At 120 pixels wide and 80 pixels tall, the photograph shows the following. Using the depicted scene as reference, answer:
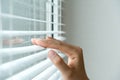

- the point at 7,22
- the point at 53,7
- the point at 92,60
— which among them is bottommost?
the point at 92,60

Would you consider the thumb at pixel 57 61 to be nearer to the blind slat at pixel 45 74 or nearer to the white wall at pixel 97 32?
the blind slat at pixel 45 74

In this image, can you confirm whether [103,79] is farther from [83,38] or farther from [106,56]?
[83,38]

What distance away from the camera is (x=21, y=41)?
700 millimetres

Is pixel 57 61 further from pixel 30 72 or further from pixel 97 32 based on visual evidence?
pixel 97 32

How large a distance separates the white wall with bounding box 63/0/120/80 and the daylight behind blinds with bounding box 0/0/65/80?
362 mm

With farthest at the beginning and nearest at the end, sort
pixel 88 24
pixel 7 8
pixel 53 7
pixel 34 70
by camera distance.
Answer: pixel 88 24 < pixel 53 7 < pixel 34 70 < pixel 7 8

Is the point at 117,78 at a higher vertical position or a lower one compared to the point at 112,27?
lower

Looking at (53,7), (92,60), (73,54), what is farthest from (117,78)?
(73,54)

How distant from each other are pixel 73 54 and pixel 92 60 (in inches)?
33.5

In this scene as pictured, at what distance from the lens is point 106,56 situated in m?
1.50

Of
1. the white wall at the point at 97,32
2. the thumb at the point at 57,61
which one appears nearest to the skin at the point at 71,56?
the thumb at the point at 57,61

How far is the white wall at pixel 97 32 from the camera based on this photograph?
1.44m

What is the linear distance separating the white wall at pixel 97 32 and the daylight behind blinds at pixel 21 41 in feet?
1.19

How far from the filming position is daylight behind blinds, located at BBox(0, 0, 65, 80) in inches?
20.3
